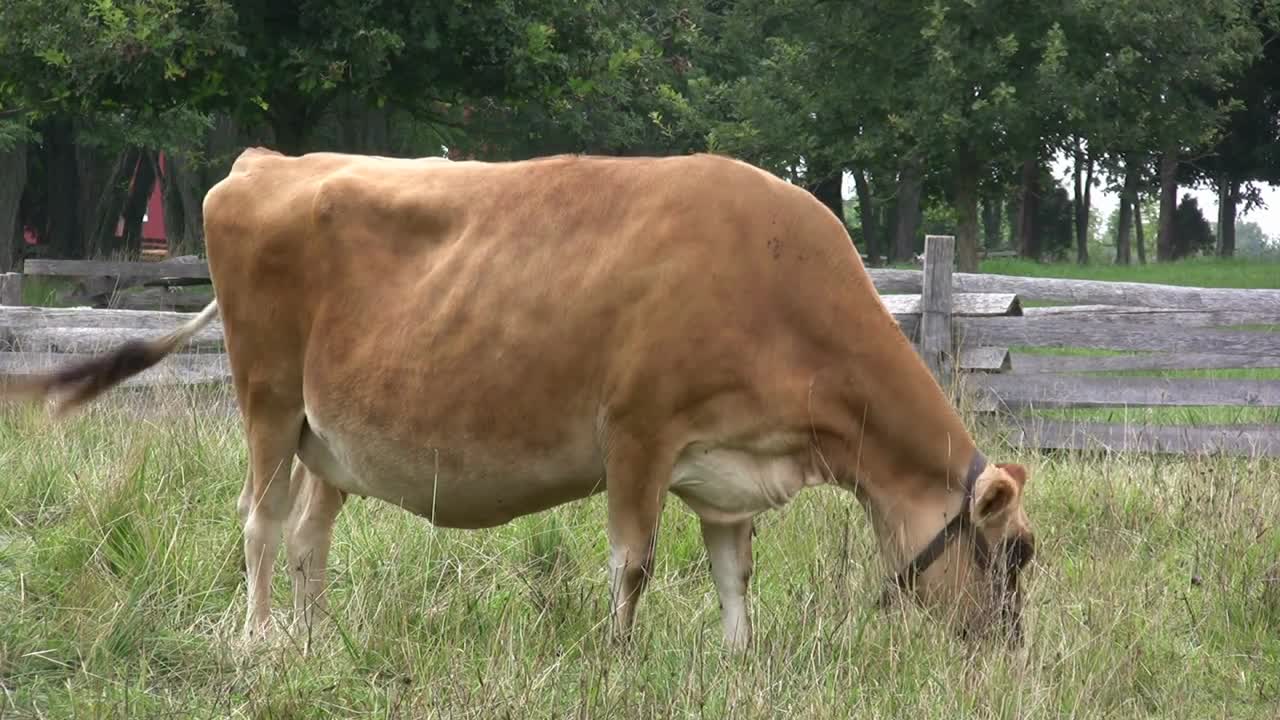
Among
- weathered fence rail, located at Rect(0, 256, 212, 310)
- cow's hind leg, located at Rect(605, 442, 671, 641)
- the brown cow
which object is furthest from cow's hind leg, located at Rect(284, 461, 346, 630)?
weathered fence rail, located at Rect(0, 256, 212, 310)

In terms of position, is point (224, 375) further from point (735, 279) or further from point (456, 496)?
point (735, 279)

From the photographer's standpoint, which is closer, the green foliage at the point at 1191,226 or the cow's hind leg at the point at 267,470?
the cow's hind leg at the point at 267,470

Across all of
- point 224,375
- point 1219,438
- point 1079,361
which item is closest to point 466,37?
point 224,375

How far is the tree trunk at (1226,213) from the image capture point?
38906 mm

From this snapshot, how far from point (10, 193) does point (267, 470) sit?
22011 millimetres

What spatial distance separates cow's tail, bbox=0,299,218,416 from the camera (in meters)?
5.77

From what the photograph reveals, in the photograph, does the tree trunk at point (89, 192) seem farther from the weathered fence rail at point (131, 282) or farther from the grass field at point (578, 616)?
the grass field at point (578, 616)

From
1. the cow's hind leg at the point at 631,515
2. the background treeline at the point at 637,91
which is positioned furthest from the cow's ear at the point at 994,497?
the background treeline at the point at 637,91

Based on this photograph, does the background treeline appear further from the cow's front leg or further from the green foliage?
the cow's front leg

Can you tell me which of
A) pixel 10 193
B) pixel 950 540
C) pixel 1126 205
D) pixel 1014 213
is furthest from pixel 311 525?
pixel 1014 213

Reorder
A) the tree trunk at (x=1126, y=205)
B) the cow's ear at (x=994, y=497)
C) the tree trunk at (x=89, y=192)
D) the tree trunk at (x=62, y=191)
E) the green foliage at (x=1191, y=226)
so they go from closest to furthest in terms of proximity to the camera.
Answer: the cow's ear at (x=994, y=497), the tree trunk at (x=62, y=191), the tree trunk at (x=89, y=192), the tree trunk at (x=1126, y=205), the green foliage at (x=1191, y=226)

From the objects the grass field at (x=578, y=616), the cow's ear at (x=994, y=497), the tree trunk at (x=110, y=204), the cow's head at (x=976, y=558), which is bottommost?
the grass field at (x=578, y=616)

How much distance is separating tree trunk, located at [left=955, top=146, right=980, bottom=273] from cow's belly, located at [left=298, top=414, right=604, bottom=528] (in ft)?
65.5

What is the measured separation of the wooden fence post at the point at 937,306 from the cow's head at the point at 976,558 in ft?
19.6
